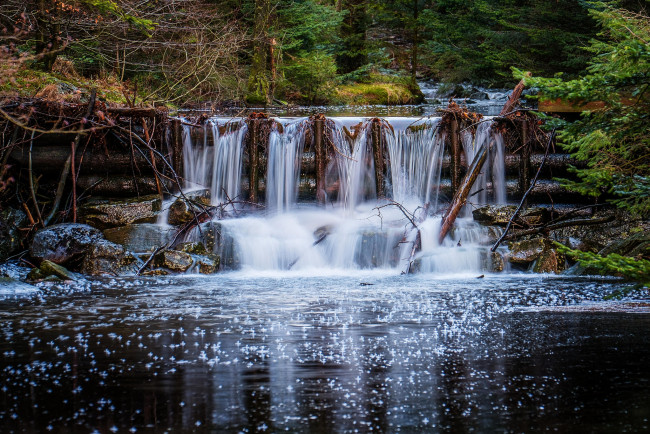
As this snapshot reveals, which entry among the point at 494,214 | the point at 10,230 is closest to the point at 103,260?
the point at 10,230

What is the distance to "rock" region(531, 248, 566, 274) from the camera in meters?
10.4

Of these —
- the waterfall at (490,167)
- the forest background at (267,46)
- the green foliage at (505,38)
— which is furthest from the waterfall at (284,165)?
the green foliage at (505,38)

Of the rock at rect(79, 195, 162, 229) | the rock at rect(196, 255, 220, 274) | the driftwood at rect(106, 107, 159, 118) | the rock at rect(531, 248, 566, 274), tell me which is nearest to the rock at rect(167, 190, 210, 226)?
the rock at rect(79, 195, 162, 229)

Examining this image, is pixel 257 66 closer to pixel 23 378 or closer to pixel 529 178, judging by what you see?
pixel 529 178

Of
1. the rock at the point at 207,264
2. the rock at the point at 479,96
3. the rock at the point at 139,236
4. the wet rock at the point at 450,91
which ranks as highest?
the wet rock at the point at 450,91

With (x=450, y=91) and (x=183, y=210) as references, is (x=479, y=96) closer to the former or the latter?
(x=450, y=91)

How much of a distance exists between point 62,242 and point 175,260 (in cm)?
195

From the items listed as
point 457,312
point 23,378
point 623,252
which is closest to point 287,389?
point 23,378

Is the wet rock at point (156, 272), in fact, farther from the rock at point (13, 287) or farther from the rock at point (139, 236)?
the rock at point (13, 287)

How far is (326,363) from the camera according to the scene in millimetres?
4703

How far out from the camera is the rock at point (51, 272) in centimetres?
942

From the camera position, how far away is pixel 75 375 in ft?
14.5

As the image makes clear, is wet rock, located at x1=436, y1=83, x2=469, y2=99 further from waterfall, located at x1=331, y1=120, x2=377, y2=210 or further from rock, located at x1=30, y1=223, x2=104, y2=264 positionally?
rock, located at x1=30, y1=223, x2=104, y2=264

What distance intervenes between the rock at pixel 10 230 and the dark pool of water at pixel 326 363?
11.0ft
